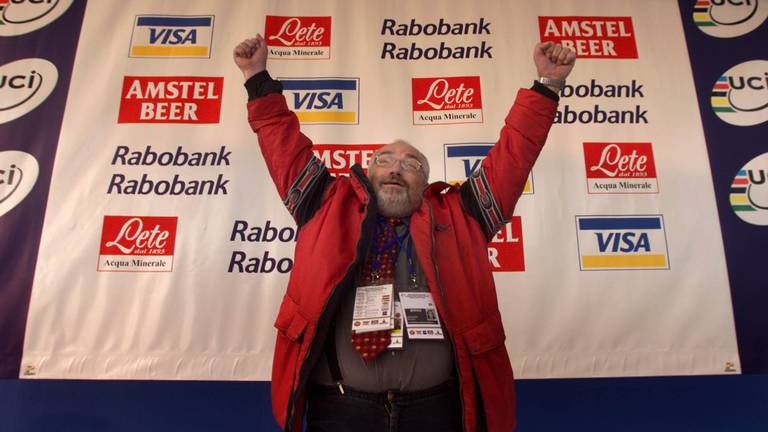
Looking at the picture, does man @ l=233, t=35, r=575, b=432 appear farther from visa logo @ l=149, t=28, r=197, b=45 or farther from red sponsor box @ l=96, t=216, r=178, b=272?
visa logo @ l=149, t=28, r=197, b=45

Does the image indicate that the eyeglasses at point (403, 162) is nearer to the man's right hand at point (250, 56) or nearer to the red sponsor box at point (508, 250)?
the man's right hand at point (250, 56)

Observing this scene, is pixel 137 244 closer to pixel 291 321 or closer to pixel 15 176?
pixel 15 176

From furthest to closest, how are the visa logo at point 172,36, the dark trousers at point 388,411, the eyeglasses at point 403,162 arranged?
the visa logo at point 172,36
the eyeglasses at point 403,162
the dark trousers at point 388,411

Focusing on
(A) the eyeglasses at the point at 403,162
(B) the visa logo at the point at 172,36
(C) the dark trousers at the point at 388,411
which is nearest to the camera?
(C) the dark trousers at the point at 388,411

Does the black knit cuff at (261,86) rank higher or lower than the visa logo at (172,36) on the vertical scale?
lower

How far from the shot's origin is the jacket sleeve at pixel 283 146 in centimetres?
Answer: 138

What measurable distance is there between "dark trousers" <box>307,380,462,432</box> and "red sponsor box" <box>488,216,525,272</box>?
97 centimetres

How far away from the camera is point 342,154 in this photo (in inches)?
88.2

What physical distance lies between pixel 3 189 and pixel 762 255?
3550mm

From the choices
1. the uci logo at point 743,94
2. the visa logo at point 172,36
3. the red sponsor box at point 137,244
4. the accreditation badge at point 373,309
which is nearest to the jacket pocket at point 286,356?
the accreditation badge at point 373,309

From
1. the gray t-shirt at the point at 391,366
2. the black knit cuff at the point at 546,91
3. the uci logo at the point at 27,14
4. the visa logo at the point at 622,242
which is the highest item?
the uci logo at the point at 27,14

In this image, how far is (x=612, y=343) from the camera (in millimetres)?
2062

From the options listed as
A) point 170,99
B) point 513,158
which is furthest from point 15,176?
point 513,158

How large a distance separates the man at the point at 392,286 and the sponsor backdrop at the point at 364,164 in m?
0.79
